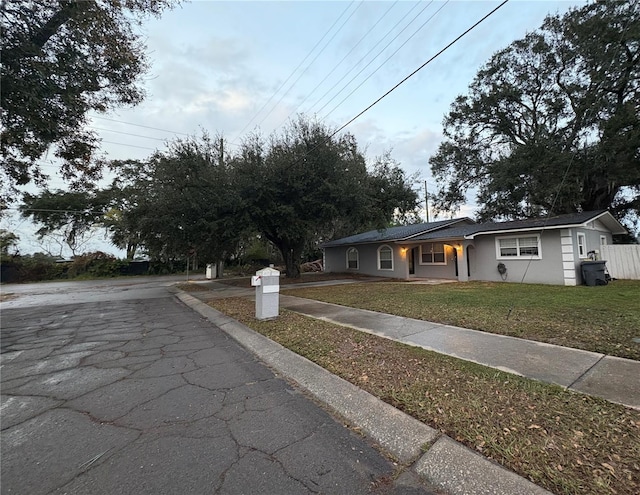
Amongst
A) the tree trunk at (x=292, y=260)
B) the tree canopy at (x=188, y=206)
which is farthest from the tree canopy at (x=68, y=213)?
the tree trunk at (x=292, y=260)

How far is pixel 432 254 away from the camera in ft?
56.6

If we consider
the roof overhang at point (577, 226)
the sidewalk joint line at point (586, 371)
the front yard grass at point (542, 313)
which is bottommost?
the sidewalk joint line at point (586, 371)

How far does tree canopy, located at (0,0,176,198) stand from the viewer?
5.71 m

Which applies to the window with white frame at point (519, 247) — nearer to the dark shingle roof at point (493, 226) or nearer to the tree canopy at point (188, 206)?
the dark shingle roof at point (493, 226)

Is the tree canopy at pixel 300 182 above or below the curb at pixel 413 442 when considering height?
above

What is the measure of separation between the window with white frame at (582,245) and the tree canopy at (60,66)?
1647 cm

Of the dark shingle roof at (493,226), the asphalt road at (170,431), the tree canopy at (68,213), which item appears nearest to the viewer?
the asphalt road at (170,431)

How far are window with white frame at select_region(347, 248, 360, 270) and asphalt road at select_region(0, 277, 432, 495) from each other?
649 inches

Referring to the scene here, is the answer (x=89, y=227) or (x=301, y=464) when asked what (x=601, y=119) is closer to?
(x=301, y=464)

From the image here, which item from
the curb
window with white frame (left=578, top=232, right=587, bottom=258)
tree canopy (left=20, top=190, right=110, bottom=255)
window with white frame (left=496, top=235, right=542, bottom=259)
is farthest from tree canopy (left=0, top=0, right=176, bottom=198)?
tree canopy (left=20, top=190, right=110, bottom=255)

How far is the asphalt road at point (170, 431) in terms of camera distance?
2.04 metres

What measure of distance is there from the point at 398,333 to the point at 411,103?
7084mm

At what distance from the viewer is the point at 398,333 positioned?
550 cm

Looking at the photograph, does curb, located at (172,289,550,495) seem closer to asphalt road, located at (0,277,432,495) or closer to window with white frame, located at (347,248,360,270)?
asphalt road, located at (0,277,432,495)
